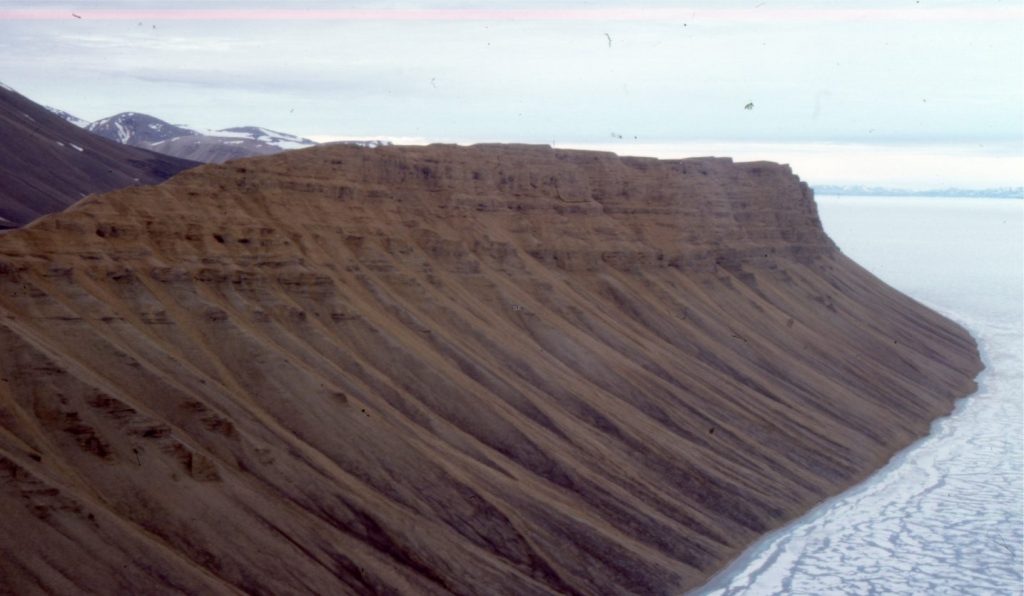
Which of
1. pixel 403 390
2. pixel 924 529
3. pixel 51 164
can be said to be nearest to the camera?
pixel 403 390

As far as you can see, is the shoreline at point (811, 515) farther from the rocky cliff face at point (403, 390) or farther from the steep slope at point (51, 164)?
the steep slope at point (51, 164)

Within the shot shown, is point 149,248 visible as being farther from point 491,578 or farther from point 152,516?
point 491,578

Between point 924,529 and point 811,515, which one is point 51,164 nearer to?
point 811,515

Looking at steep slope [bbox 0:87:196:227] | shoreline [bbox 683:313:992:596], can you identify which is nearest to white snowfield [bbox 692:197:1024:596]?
shoreline [bbox 683:313:992:596]

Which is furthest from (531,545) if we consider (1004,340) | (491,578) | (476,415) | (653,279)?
(1004,340)

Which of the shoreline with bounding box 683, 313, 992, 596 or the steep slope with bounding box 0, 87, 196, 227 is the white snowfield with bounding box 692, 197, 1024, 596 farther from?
the steep slope with bounding box 0, 87, 196, 227

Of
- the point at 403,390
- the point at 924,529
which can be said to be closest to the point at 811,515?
the point at 924,529
